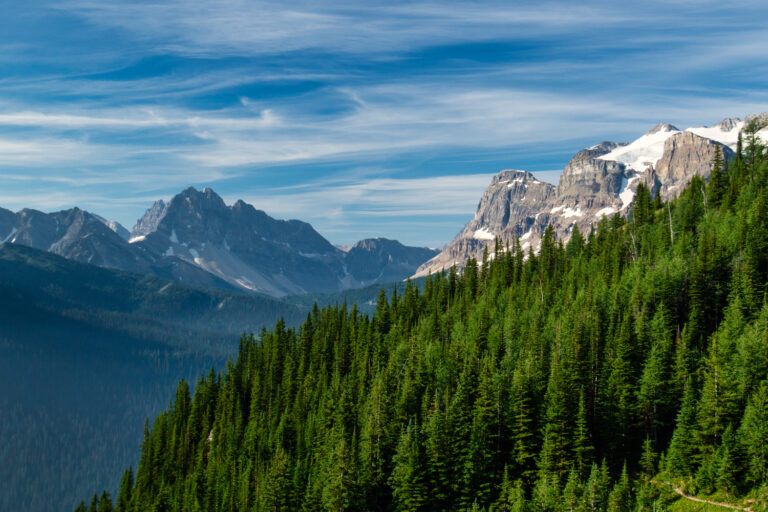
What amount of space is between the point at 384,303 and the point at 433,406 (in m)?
66.3

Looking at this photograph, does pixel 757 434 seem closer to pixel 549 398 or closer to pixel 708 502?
pixel 708 502

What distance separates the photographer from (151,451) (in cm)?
15050

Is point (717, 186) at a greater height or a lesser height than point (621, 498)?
greater

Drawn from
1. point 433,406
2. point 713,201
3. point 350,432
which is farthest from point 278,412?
point 713,201

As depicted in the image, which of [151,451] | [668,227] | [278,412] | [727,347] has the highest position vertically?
[668,227]

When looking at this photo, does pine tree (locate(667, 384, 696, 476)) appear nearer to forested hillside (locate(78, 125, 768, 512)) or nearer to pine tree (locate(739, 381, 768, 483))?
forested hillside (locate(78, 125, 768, 512))

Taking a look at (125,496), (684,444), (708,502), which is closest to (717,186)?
(684,444)

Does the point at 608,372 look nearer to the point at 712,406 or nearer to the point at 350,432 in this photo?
the point at 712,406

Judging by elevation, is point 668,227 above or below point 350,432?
above

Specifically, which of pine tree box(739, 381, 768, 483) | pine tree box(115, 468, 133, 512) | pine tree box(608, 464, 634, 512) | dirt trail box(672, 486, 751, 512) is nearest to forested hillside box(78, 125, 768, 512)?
pine tree box(739, 381, 768, 483)

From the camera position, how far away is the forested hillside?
69.9m

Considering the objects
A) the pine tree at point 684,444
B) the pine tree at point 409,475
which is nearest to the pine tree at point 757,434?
the pine tree at point 684,444

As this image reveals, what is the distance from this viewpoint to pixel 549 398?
8175 cm

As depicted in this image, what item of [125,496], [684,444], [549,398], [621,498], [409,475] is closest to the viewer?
[621,498]
